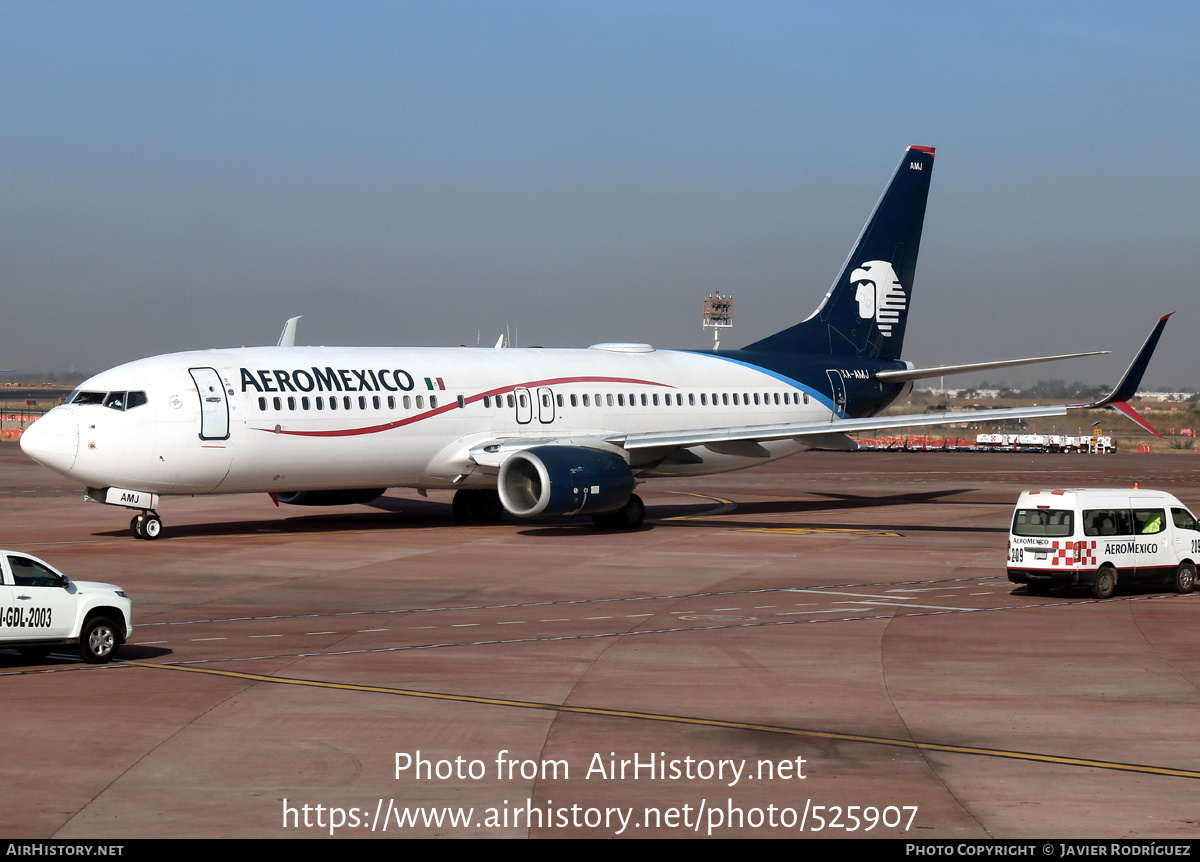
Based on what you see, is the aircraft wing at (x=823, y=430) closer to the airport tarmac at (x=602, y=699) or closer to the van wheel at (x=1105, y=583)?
the airport tarmac at (x=602, y=699)

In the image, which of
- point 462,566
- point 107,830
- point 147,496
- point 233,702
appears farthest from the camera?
point 147,496

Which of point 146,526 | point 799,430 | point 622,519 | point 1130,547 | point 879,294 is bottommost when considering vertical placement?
point 622,519

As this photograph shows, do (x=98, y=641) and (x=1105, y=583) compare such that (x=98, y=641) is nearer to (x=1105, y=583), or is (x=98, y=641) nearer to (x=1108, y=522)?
(x=1105, y=583)

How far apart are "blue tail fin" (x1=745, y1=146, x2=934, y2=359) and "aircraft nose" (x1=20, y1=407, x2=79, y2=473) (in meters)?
23.9

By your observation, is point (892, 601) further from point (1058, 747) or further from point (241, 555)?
point (241, 555)

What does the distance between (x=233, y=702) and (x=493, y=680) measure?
336 centimetres

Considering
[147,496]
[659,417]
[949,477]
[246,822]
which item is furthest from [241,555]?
[949,477]

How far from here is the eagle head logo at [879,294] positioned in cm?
4816

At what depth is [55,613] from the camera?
689 inches

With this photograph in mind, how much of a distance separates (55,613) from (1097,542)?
18.3 metres

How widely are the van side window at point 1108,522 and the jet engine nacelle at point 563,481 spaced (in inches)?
542

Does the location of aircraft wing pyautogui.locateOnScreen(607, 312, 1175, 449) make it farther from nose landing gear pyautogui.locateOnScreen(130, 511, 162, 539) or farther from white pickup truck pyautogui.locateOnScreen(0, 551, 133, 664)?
white pickup truck pyautogui.locateOnScreen(0, 551, 133, 664)

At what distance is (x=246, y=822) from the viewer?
11.1 m

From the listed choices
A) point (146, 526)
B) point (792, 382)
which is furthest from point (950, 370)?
point (146, 526)
